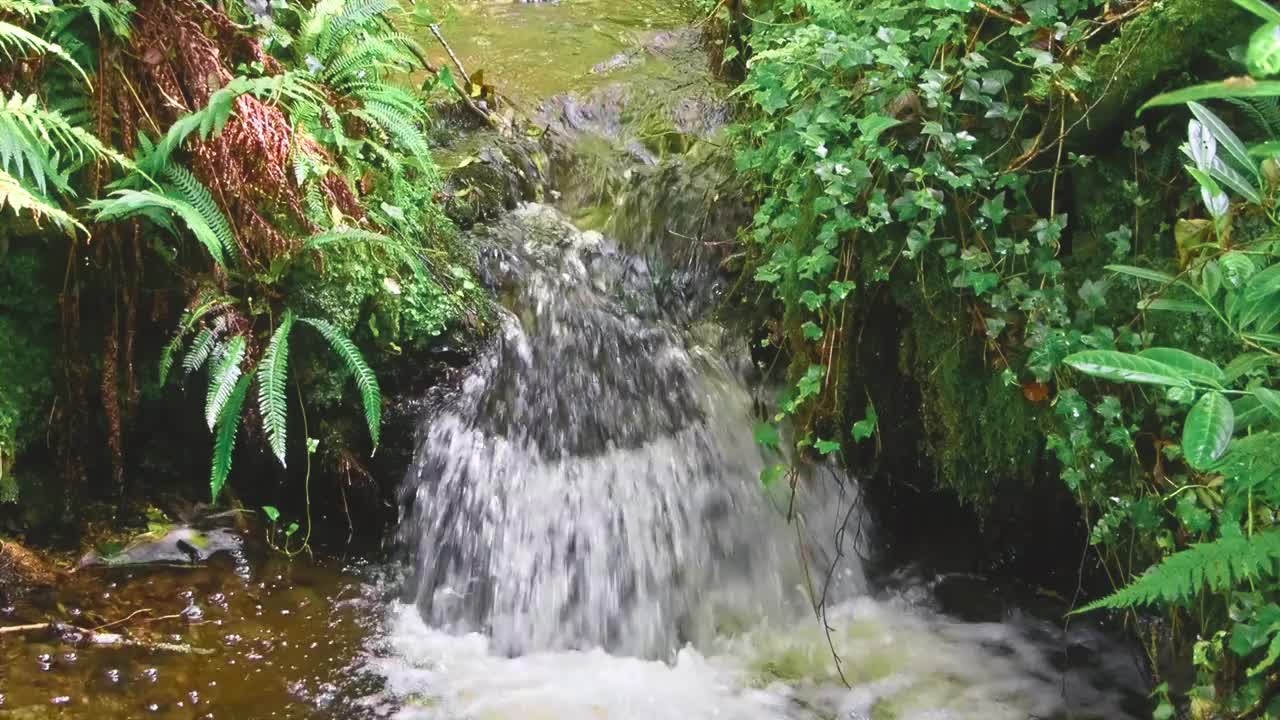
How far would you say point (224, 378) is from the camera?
10.7 feet

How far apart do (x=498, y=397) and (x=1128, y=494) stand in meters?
2.66

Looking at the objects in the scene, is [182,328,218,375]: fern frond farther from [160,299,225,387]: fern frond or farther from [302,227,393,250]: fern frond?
[302,227,393,250]: fern frond

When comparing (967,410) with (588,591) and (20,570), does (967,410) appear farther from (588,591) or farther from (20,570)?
(20,570)

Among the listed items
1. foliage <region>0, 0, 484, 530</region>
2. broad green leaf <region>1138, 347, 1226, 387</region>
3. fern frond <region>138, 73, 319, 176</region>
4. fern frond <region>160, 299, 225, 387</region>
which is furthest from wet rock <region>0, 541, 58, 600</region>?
broad green leaf <region>1138, 347, 1226, 387</region>

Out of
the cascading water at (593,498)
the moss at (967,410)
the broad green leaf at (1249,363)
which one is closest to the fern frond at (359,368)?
the cascading water at (593,498)

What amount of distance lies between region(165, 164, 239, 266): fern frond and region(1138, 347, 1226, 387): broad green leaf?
10.1 feet

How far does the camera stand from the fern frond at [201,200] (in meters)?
3.28

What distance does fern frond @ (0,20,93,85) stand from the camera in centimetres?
282

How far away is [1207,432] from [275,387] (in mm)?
2967

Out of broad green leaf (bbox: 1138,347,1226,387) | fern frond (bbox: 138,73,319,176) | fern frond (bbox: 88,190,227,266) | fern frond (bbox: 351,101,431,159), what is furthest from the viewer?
fern frond (bbox: 351,101,431,159)

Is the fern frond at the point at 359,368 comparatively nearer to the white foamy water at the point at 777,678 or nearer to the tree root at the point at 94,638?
the white foamy water at the point at 777,678

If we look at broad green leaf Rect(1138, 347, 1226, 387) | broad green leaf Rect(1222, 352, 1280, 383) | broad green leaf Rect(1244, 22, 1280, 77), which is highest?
broad green leaf Rect(1244, 22, 1280, 77)

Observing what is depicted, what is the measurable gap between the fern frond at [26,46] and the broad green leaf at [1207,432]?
3.53 meters

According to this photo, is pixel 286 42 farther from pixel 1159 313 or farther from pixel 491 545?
pixel 1159 313
